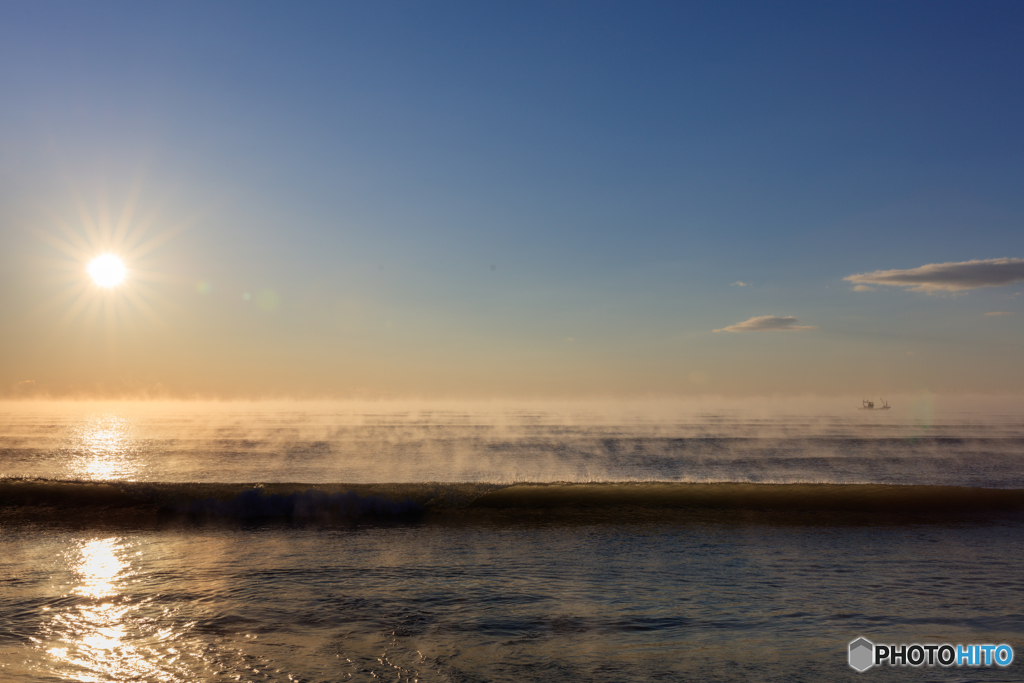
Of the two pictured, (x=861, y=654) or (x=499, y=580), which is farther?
(x=499, y=580)

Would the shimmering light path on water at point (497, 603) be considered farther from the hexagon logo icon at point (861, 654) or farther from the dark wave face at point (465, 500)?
the dark wave face at point (465, 500)

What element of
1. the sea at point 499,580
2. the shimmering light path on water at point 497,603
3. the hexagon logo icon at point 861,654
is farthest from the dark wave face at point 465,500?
the hexagon logo icon at point 861,654

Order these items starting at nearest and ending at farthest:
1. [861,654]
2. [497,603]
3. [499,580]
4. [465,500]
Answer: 1. [861,654]
2. [497,603]
3. [499,580]
4. [465,500]

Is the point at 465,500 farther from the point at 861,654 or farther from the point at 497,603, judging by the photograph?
the point at 861,654

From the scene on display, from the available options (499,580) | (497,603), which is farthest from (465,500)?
(497,603)

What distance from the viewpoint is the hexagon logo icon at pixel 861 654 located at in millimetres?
6344

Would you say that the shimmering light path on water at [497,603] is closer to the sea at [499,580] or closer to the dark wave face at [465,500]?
the sea at [499,580]

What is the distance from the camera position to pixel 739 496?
18.0m

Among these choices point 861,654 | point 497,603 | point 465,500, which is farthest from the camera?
point 465,500

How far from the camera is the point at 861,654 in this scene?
666cm

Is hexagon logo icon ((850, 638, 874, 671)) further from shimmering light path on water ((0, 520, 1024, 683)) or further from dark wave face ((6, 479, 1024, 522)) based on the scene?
dark wave face ((6, 479, 1024, 522))

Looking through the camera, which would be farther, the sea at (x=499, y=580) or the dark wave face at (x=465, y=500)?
the dark wave face at (x=465, y=500)

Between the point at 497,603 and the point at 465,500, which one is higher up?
the point at 497,603

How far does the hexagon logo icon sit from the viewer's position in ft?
20.8
